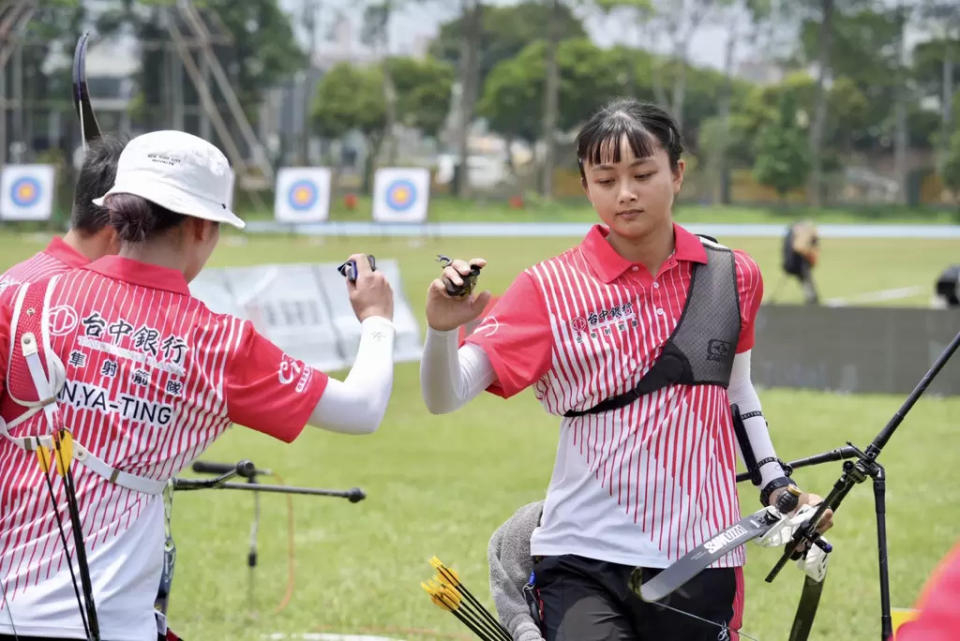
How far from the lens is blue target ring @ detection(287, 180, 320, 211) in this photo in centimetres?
3569

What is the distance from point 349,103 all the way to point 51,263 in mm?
60466

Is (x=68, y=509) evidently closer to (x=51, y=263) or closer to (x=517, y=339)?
(x=517, y=339)

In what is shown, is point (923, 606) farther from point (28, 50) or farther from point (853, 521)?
point (28, 50)

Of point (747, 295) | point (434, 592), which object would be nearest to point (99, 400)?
point (434, 592)

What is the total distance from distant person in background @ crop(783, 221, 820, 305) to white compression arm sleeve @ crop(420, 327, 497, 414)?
1725 cm

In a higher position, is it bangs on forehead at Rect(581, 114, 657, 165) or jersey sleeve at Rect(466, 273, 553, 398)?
bangs on forehead at Rect(581, 114, 657, 165)

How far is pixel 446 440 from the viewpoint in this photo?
10.2 meters

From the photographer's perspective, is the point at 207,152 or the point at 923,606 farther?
the point at 207,152

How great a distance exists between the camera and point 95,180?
353 centimetres

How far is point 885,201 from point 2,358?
194 ft

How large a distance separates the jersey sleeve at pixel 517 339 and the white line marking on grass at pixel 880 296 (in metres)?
18.2

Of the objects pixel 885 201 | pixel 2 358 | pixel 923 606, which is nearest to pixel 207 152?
Answer: pixel 2 358

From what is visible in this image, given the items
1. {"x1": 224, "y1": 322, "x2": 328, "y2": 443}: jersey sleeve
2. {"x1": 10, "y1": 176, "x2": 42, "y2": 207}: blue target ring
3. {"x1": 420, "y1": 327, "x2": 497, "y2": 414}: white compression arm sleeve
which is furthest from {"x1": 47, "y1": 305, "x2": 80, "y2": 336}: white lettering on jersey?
{"x1": 10, "y1": 176, "x2": 42, "y2": 207}: blue target ring

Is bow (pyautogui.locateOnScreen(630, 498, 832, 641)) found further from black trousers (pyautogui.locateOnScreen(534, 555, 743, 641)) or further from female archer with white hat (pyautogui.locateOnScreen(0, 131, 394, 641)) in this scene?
female archer with white hat (pyautogui.locateOnScreen(0, 131, 394, 641))
